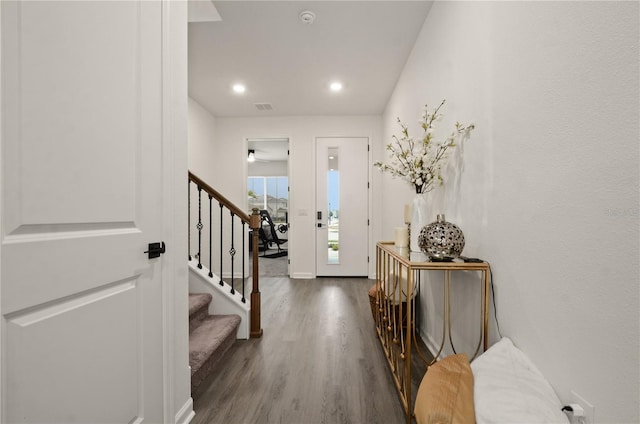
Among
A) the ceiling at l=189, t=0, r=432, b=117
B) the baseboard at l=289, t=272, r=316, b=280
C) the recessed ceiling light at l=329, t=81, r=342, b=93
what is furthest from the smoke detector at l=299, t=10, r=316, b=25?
the baseboard at l=289, t=272, r=316, b=280

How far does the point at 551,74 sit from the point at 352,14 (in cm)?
182

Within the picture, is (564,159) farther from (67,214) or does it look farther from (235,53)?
(235,53)

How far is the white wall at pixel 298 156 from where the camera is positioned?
487 centimetres

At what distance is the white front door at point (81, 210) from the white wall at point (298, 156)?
3.57 metres

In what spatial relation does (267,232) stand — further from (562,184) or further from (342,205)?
(562,184)

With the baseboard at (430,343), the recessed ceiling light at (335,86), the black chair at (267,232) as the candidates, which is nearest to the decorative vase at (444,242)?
the baseboard at (430,343)

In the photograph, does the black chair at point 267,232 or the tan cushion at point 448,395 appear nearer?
the tan cushion at point 448,395

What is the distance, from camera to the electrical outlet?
0.89 meters

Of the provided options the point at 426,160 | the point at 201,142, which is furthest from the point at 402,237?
the point at 201,142

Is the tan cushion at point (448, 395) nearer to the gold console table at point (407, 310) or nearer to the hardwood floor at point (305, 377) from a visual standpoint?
the gold console table at point (407, 310)

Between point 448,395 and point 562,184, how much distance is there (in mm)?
819

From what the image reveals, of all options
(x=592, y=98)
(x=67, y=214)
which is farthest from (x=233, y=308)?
(x=592, y=98)

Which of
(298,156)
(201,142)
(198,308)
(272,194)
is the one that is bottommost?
(198,308)

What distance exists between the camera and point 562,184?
0.99 meters
